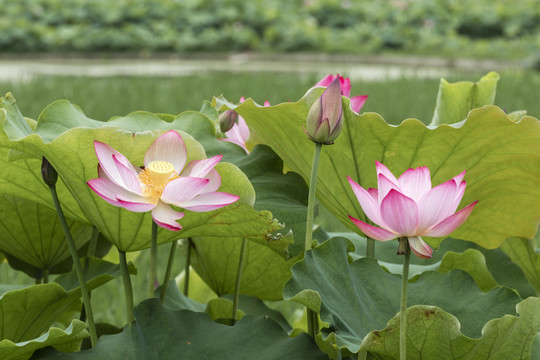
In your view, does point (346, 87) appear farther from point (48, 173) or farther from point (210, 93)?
point (210, 93)

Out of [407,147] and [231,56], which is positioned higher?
[407,147]

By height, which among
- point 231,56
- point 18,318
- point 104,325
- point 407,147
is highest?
point 407,147

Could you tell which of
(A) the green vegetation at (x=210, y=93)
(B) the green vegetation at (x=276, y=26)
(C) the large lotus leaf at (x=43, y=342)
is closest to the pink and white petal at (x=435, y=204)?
(C) the large lotus leaf at (x=43, y=342)

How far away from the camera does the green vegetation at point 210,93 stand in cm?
384

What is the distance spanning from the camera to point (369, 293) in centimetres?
81

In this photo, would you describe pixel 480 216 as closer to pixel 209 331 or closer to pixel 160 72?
pixel 209 331

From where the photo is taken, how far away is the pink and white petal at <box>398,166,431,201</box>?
2.29 ft

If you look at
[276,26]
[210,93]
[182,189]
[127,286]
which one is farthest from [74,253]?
[276,26]

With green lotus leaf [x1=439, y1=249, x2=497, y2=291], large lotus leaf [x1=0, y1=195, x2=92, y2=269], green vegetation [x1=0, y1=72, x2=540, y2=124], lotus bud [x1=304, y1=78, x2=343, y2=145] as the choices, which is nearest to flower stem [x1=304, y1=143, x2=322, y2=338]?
lotus bud [x1=304, y1=78, x2=343, y2=145]

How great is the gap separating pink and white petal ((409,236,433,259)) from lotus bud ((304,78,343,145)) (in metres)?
0.13

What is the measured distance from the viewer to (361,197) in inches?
26.8

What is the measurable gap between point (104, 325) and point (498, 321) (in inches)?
22.4

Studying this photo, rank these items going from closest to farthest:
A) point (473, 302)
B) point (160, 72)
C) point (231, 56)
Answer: point (473, 302)
point (160, 72)
point (231, 56)

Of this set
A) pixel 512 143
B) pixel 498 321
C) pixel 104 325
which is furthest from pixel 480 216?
pixel 104 325
